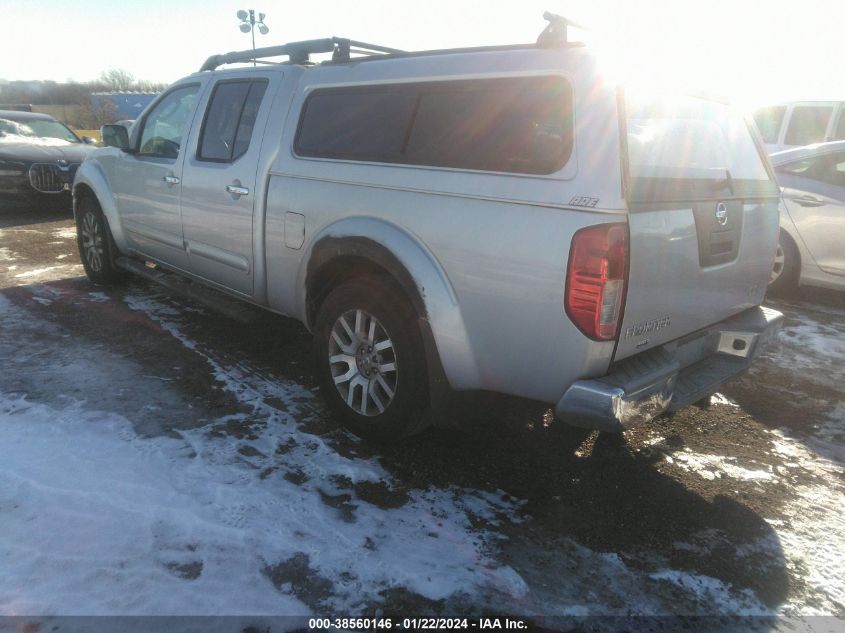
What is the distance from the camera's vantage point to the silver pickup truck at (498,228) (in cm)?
234

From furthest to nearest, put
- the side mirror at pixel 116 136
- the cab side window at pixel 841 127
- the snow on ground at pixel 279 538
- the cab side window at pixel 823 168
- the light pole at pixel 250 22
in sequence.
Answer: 1. the light pole at pixel 250 22
2. the cab side window at pixel 841 127
3. the cab side window at pixel 823 168
4. the side mirror at pixel 116 136
5. the snow on ground at pixel 279 538

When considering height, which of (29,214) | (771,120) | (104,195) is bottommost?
(29,214)

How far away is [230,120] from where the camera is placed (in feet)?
13.5

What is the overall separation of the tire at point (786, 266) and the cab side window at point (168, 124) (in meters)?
5.61

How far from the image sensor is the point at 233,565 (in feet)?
7.40

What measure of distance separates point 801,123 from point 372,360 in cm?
1071

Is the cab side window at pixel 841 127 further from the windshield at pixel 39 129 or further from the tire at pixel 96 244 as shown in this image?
the windshield at pixel 39 129

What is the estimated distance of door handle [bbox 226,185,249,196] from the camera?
12.4 ft

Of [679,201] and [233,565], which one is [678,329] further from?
[233,565]

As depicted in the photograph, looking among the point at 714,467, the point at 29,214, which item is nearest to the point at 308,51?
the point at 714,467

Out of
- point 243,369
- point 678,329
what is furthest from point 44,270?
point 678,329

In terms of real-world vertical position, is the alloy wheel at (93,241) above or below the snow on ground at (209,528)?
above

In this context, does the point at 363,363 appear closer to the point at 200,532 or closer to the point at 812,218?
the point at 200,532

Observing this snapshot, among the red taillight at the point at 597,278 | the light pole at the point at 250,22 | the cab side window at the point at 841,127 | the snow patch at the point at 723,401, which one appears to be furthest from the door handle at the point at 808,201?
the light pole at the point at 250,22
